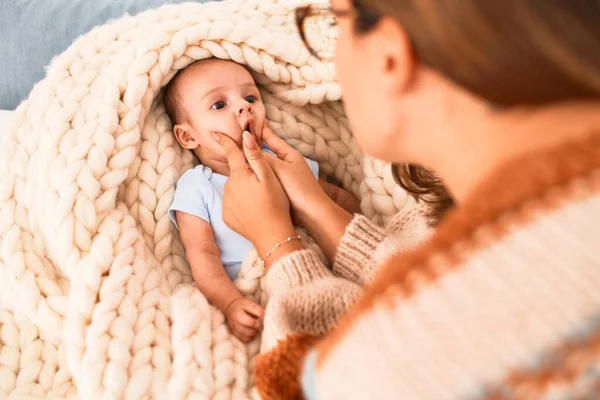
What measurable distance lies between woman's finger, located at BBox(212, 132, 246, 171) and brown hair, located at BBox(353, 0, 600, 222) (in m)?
0.59

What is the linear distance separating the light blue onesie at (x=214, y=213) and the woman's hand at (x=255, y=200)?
4cm

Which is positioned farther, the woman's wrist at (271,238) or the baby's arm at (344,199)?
the baby's arm at (344,199)

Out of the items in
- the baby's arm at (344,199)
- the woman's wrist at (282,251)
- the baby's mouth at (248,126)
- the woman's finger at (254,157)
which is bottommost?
the baby's arm at (344,199)

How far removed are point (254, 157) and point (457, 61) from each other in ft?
2.01

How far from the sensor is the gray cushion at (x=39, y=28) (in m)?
1.37

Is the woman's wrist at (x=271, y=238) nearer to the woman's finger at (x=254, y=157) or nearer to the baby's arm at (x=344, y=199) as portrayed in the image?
the woman's finger at (x=254, y=157)

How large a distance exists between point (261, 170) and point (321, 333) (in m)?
0.38

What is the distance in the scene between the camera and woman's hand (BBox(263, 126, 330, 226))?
1.04m

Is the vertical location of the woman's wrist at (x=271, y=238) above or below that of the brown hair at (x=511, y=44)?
below

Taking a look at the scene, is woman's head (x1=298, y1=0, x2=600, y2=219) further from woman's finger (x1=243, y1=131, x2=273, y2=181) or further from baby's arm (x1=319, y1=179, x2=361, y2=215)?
baby's arm (x1=319, y1=179, x2=361, y2=215)

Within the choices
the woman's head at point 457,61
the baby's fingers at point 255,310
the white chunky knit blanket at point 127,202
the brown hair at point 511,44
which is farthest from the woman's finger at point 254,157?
the brown hair at point 511,44

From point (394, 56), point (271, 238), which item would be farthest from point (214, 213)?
point (394, 56)

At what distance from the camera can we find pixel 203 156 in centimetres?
116

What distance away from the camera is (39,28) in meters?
1.38
